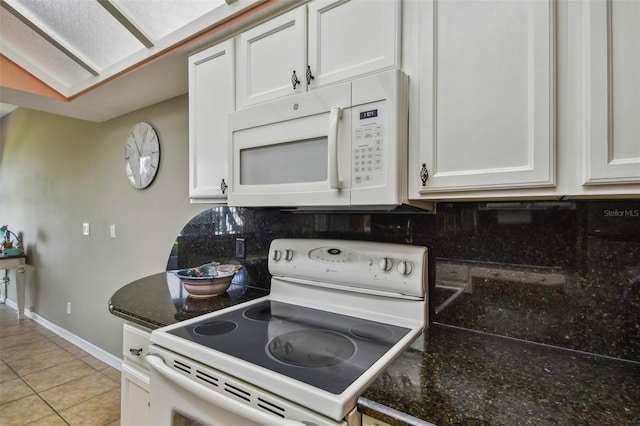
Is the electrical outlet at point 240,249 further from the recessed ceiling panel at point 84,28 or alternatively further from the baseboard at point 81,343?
the baseboard at point 81,343

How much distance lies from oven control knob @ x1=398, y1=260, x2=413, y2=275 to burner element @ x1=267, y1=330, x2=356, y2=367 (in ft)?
0.99

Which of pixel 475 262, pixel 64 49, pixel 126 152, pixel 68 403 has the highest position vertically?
pixel 64 49

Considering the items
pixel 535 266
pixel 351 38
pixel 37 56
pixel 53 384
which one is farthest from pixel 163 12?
pixel 53 384

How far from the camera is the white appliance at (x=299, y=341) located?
2.65 feet

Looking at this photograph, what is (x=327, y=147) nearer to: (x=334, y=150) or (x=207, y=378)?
(x=334, y=150)

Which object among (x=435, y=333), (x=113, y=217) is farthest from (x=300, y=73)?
(x=113, y=217)

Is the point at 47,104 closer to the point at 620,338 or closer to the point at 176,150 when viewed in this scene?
the point at 176,150

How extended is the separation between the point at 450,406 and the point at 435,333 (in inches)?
17.5

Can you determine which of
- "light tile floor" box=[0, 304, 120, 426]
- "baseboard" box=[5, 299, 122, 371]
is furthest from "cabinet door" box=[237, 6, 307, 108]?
"baseboard" box=[5, 299, 122, 371]

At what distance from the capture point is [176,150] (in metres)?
2.30

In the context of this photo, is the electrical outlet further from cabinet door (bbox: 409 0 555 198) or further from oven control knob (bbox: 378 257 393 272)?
cabinet door (bbox: 409 0 555 198)

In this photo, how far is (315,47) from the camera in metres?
1.19

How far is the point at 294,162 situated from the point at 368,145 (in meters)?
0.30

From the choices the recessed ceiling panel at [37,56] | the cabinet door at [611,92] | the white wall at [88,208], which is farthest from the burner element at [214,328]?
the recessed ceiling panel at [37,56]
